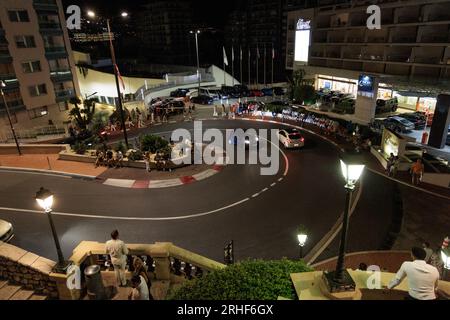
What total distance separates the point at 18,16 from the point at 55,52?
534 cm

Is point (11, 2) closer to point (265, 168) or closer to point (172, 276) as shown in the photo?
point (265, 168)

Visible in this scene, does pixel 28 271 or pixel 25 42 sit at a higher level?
pixel 25 42

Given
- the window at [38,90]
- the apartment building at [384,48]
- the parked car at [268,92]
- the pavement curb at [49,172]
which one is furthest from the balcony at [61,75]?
the apartment building at [384,48]

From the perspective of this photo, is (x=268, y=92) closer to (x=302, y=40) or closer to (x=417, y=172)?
(x=302, y=40)

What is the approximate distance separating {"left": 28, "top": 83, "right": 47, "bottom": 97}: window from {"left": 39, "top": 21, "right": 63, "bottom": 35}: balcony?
22.1 ft

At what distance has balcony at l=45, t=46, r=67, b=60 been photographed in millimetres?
38625

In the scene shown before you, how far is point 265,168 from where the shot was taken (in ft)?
71.9

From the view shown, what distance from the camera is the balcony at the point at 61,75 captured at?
3925 cm

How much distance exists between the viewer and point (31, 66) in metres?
36.8

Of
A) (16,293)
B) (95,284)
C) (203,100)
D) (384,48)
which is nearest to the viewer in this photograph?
(95,284)

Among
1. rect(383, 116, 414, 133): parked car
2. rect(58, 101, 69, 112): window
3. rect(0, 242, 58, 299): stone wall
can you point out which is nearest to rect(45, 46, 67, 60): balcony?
rect(58, 101, 69, 112): window

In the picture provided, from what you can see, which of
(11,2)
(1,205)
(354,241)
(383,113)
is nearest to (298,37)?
(383,113)

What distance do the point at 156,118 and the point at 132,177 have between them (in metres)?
18.2

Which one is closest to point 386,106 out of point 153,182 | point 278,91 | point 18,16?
point 278,91
